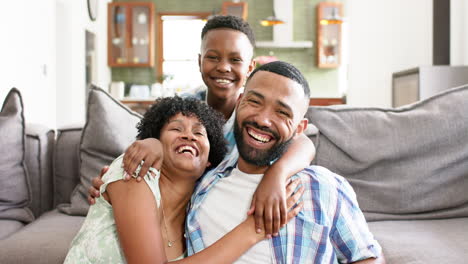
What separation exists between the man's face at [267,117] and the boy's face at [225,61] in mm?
629

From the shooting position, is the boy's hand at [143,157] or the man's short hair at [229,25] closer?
the boy's hand at [143,157]

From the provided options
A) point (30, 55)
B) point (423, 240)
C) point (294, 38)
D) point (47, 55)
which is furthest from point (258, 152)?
point (294, 38)

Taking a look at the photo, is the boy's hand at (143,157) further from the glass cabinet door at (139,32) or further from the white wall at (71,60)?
the glass cabinet door at (139,32)

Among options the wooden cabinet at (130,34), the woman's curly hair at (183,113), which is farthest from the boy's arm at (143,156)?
the wooden cabinet at (130,34)

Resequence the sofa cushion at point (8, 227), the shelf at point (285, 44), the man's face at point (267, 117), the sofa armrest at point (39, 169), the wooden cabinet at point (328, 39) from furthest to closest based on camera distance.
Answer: the wooden cabinet at point (328, 39)
the shelf at point (285, 44)
the sofa armrest at point (39, 169)
the sofa cushion at point (8, 227)
the man's face at point (267, 117)

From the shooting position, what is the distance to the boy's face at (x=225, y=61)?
1909 mm

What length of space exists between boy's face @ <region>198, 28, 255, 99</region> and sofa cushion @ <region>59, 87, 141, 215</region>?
1.29 ft

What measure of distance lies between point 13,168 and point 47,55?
333 centimetres

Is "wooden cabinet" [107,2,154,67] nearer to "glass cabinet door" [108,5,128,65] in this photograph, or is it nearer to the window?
"glass cabinet door" [108,5,128,65]

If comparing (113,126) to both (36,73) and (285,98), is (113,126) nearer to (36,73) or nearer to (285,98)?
(285,98)

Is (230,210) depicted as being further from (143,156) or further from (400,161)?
(400,161)

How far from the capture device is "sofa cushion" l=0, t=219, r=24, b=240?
1764mm

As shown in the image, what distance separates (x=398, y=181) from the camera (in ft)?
5.93

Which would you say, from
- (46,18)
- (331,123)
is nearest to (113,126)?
(331,123)
